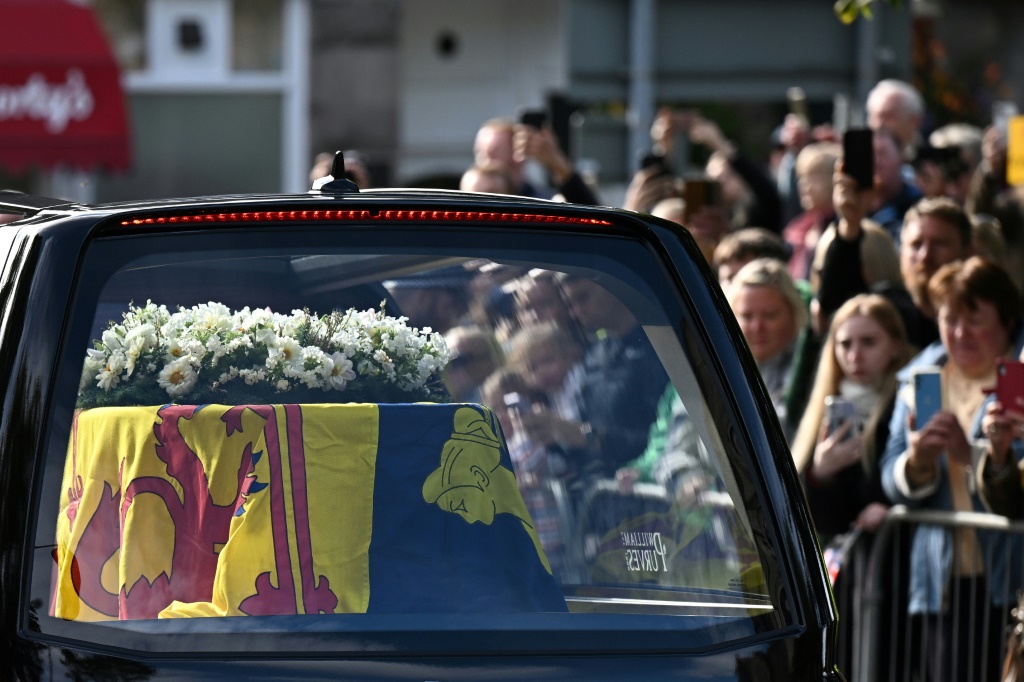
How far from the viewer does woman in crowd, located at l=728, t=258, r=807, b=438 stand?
625 centimetres

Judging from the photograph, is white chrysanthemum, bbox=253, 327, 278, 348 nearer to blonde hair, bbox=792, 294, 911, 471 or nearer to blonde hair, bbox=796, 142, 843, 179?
blonde hair, bbox=792, 294, 911, 471

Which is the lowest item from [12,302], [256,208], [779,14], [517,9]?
[12,302]

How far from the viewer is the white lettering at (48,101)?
14336 millimetres

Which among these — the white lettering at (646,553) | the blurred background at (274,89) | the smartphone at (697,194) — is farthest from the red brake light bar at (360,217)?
the blurred background at (274,89)

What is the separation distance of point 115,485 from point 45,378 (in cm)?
20

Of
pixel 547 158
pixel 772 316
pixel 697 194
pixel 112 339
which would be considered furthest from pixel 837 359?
pixel 112 339

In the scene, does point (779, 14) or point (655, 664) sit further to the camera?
point (779, 14)

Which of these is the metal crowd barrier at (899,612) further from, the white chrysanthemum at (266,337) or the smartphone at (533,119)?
the white chrysanthemum at (266,337)

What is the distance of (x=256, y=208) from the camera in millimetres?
2590

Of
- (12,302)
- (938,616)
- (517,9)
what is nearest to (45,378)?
(12,302)

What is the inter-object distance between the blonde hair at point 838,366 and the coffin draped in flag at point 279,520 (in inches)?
130

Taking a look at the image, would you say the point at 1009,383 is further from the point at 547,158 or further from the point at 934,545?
the point at 547,158

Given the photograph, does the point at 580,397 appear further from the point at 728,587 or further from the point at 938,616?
the point at 938,616

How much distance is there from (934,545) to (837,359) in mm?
722
